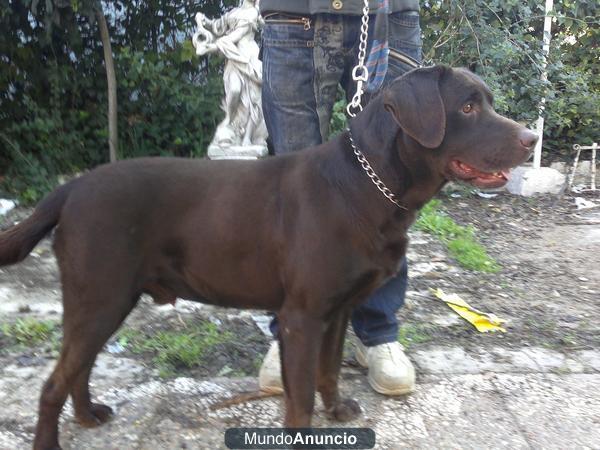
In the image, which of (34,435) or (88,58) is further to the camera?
(88,58)

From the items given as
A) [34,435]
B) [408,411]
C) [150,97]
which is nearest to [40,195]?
[150,97]

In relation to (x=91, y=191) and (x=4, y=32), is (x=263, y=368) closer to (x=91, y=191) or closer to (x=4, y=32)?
(x=91, y=191)

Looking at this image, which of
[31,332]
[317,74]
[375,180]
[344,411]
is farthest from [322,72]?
[31,332]

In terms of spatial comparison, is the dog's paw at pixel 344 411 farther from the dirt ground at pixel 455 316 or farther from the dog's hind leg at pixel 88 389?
the dog's hind leg at pixel 88 389

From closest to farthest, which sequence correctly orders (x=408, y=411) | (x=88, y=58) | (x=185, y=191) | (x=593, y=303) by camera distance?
1. (x=185, y=191)
2. (x=408, y=411)
3. (x=593, y=303)
4. (x=88, y=58)

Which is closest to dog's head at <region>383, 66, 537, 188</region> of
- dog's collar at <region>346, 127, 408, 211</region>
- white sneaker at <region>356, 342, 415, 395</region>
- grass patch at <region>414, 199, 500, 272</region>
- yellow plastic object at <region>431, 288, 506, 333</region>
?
dog's collar at <region>346, 127, 408, 211</region>

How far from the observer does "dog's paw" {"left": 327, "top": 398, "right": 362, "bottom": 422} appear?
8.86ft

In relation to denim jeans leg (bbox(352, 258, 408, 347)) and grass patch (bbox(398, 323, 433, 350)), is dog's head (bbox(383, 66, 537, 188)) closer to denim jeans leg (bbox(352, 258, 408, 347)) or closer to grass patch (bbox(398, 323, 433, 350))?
denim jeans leg (bbox(352, 258, 408, 347))

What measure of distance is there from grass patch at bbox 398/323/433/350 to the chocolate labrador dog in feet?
3.66

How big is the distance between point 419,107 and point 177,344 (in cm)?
177

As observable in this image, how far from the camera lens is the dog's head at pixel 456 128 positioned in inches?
86.0

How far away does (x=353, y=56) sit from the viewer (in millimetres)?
2875

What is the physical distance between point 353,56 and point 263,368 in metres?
1.41

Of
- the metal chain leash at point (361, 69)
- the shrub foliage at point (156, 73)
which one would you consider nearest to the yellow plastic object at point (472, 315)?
the metal chain leash at point (361, 69)
